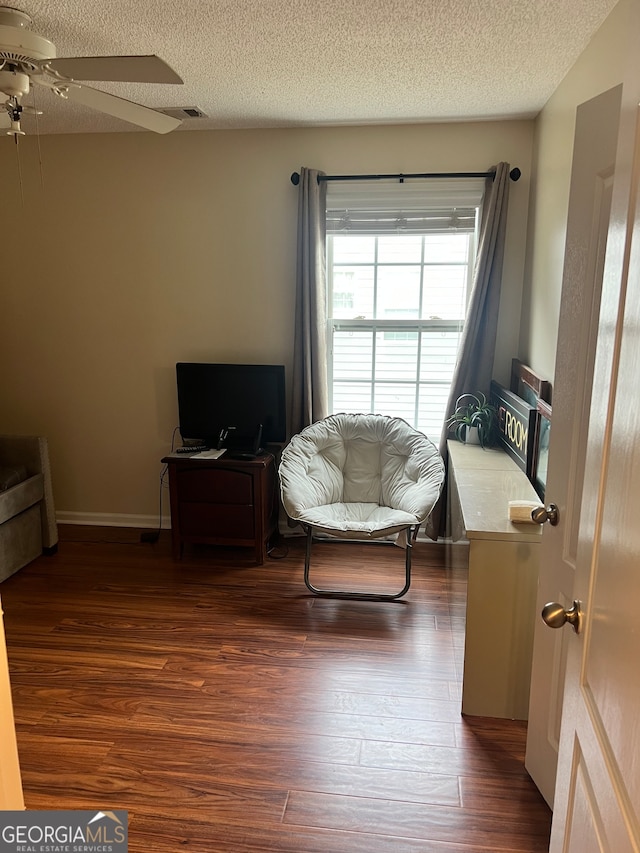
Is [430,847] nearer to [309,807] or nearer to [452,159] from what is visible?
[309,807]

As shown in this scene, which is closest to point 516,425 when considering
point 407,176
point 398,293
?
point 398,293

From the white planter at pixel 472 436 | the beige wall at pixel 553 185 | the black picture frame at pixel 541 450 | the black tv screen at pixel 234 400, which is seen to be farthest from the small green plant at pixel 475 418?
the black tv screen at pixel 234 400

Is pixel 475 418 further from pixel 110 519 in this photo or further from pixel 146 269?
pixel 110 519

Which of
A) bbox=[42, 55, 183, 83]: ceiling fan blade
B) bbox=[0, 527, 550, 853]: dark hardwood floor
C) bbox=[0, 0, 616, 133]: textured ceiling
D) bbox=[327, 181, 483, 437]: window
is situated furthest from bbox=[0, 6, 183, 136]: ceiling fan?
bbox=[0, 527, 550, 853]: dark hardwood floor

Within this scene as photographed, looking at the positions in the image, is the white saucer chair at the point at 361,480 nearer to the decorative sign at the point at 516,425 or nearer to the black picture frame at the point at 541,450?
the decorative sign at the point at 516,425

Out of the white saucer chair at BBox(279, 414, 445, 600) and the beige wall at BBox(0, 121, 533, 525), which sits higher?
the beige wall at BBox(0, 121, 533, 525)

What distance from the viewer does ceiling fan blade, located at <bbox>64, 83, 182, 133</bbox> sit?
2.02 m

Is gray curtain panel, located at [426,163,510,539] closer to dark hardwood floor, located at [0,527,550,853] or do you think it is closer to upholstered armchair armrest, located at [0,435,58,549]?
dark hardwood floor, located at [0,527,550,853]

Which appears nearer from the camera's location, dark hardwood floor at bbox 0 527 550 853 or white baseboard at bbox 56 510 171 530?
dark hardwood floor at bbox 0 527 550 853

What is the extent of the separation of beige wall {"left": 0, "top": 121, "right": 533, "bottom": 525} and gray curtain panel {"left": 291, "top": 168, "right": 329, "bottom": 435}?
0.14 meters

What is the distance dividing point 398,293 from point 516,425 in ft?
3.78

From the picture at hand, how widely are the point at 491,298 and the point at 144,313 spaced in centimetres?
218

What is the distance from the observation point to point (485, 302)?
11.1 ft

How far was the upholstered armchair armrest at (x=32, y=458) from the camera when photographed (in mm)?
3451
